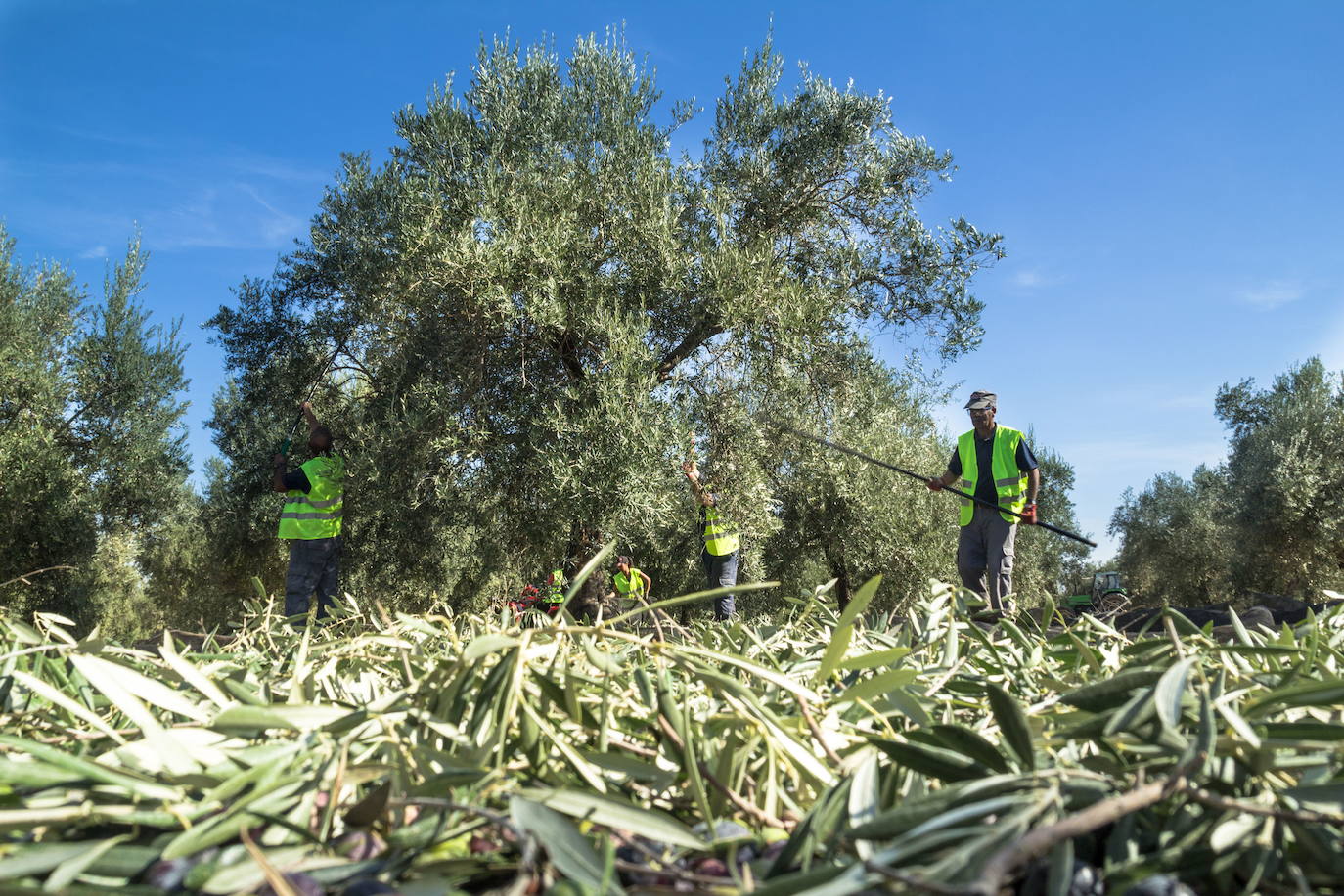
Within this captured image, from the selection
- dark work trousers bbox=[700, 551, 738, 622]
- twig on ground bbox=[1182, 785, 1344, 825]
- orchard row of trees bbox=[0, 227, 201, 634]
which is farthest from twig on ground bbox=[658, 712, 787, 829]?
orchard row of trees bbox=[0, 227, 201, 634]

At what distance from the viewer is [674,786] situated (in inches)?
21.4

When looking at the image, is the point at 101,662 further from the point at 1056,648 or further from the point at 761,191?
the point at 761,191

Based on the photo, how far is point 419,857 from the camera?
41 cm

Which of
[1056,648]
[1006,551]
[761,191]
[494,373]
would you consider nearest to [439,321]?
[494,373]

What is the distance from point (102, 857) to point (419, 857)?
0.15 m

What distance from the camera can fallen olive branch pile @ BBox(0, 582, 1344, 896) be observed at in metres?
0.38

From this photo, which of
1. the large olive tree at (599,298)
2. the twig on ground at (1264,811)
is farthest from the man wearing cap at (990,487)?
the twig on ground at (1264,811)

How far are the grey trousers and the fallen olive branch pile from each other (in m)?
8.37

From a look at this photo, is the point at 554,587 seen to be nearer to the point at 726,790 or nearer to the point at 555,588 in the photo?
the point at 555,588

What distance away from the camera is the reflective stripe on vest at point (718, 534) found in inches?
412

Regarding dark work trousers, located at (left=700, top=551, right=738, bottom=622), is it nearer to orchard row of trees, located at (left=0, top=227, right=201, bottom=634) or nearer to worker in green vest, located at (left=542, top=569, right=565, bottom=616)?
worker in green vest, located at (left=542, top=569, right=565, bottom=616)

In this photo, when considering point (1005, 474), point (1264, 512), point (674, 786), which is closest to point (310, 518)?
point (1005, 474)

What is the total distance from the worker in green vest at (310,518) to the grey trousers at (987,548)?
7592 millimetres

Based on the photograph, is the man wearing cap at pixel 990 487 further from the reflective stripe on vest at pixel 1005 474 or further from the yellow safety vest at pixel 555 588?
the yellow safety vest at pixel 555 588
